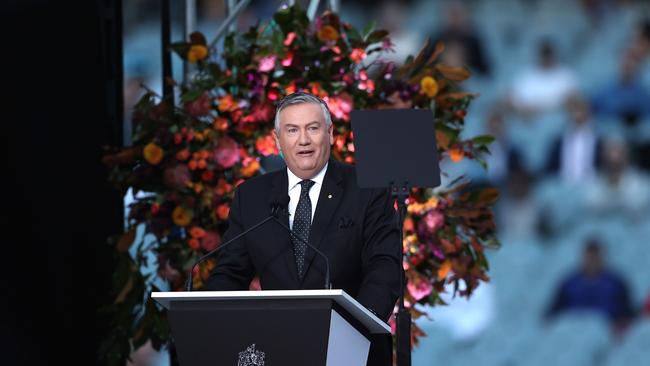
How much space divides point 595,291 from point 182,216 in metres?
4.98

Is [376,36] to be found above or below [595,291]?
above

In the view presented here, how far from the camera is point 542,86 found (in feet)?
29.8

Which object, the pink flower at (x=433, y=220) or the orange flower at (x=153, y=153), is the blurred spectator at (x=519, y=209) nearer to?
the pink flower at (x=433, y=220)

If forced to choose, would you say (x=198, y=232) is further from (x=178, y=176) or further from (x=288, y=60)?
(x=288, y=60)

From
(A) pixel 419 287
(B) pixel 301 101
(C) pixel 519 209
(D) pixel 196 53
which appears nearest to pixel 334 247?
(B) pixel 301 101

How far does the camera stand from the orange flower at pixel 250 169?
4.36 metres

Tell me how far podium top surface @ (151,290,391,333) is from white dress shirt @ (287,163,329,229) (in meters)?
0.47

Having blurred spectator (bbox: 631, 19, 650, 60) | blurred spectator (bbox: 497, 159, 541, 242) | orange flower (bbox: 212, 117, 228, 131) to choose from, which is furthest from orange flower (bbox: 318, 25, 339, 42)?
blurred spectator (bbox: 631, 19, 650, 60)

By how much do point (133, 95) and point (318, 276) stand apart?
7.90 ft

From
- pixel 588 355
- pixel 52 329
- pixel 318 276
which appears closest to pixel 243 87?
pixel 52 329

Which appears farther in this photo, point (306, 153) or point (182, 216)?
point (182, 216)

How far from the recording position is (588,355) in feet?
27.8

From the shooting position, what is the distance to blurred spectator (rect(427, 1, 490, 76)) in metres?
9.03

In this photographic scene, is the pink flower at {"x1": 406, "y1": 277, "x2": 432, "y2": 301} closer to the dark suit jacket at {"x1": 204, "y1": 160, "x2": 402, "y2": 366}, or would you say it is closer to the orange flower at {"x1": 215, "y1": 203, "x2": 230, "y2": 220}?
the orange flower at {"x1": 215, "y1": 203, "x2": 230, "y2": 220}
